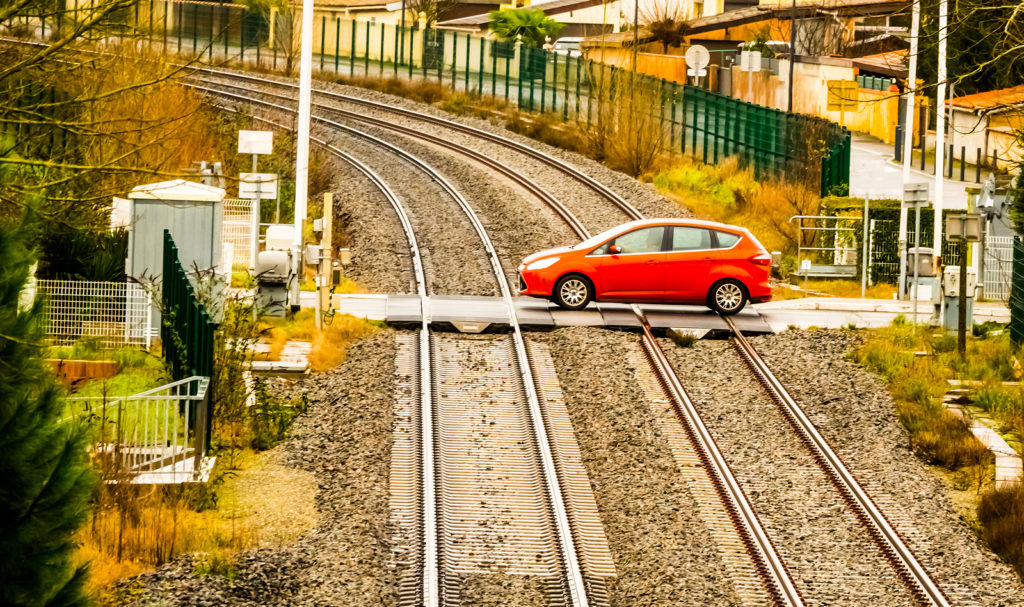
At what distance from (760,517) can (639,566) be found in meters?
2.04

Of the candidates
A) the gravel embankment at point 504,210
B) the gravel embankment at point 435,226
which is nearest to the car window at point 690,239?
the gravel embankment at point 435,226

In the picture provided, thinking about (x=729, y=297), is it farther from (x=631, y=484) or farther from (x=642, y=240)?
(x=631, y=484)

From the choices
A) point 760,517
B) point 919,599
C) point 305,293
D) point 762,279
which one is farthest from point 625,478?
point 305,293

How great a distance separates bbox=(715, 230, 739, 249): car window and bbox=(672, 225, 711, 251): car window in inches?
6.8

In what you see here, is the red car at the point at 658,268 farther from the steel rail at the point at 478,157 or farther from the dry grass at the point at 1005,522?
the dry grass at the point at 1005,522

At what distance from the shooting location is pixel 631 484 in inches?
646

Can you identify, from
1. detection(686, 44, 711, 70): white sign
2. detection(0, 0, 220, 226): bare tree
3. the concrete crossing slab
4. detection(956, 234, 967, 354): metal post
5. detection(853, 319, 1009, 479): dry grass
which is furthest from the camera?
detection(686, 44, 711, 70): white sign

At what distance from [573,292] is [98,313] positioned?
7.51m

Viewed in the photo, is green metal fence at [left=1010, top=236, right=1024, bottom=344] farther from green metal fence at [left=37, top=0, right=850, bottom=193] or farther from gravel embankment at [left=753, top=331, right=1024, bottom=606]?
green metal fence at [left=37, top=0, right=850, bottom=193]

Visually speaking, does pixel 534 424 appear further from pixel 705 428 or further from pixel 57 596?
pixel 57 596

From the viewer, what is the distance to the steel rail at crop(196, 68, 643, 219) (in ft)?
112

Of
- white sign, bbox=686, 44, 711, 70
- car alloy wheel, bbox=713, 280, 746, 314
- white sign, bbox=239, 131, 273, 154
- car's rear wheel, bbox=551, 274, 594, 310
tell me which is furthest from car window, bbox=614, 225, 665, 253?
white sign, bbox=686, 44, 711, 70

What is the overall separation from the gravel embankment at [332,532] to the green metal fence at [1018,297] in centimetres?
984

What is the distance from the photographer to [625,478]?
54.4ft
